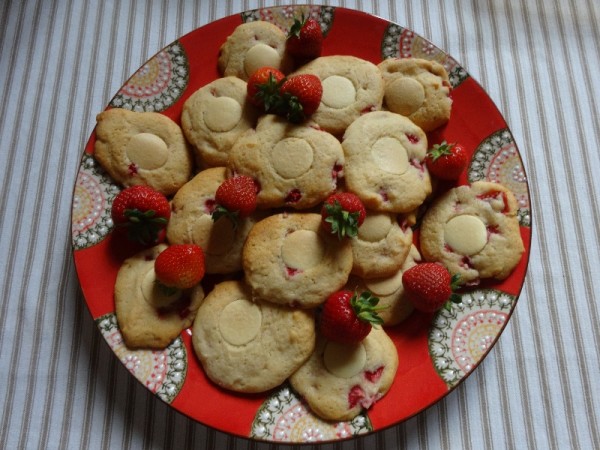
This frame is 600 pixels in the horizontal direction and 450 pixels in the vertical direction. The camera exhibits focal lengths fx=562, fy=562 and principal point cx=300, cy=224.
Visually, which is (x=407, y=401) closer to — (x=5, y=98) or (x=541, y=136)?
(x=541, y=136)

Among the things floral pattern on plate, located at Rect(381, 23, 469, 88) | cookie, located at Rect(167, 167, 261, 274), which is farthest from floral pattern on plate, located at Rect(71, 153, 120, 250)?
floral pattern on plate, located at Rect(381, 23, 469, 88)

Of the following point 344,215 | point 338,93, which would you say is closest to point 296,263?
point 344,215

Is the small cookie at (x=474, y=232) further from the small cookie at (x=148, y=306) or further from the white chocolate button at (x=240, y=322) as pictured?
the small cookie at (x=148, y=306)

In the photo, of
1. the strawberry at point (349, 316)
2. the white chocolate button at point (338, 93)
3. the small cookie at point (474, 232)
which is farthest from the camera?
the white chocolate button at point (338, 93)

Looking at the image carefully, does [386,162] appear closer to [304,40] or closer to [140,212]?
[304,40]

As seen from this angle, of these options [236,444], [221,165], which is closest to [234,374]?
[236,444]

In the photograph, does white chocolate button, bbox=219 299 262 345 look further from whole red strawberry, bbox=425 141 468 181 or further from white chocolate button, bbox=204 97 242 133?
whole red strawberry, bbox=425 141 468 181

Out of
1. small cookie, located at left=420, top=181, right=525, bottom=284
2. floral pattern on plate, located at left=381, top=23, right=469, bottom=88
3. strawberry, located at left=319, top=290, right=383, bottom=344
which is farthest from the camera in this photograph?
floral pattern on plate, located at left=381, top=23, right=469, bottom=88

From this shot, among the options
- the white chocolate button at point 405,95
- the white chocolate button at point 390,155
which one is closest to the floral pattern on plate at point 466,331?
the white chocolate button at point 390,155
